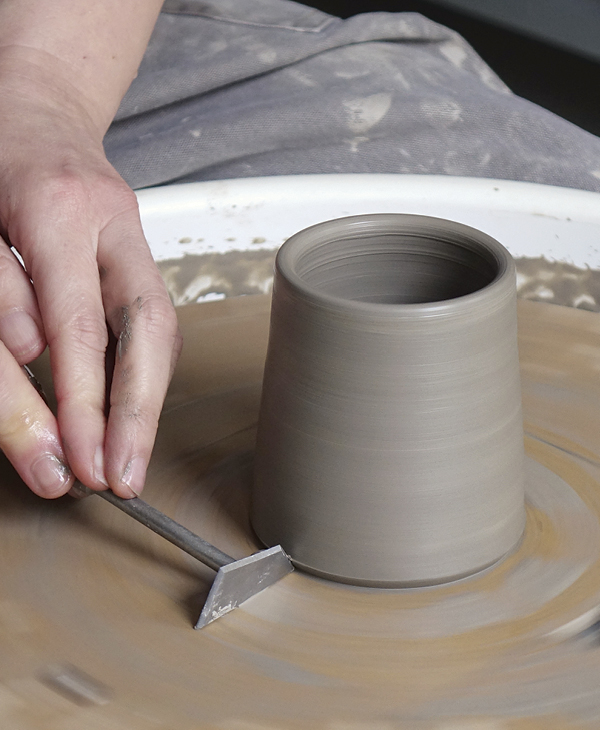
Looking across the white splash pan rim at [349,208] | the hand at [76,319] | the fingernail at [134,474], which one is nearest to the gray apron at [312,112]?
the white splash pan rim at [349,208]

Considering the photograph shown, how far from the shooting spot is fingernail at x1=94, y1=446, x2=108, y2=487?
605 mm

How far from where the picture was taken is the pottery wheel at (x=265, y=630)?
509mm

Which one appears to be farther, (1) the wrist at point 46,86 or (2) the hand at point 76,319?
(1) the wrist at point 46,86

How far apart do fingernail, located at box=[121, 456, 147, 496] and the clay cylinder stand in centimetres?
8

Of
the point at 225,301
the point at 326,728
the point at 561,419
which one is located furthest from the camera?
the point at 225,301

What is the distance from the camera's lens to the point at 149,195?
3.39 ft

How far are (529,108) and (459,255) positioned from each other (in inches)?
26.4

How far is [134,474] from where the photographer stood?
603 mm

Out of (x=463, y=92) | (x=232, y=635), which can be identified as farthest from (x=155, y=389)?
(x=463, y=92)

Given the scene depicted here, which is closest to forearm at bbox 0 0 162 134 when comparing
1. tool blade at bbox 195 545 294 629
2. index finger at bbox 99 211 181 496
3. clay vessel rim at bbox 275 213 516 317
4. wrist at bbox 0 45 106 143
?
wrist at bbox 0 45 106 143

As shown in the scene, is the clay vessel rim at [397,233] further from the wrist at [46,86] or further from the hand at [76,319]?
the wrist at [46,86]

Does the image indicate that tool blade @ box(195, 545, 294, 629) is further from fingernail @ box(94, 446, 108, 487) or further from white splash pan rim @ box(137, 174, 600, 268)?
white splash pan rim @ box(137, 174, 600, 268)

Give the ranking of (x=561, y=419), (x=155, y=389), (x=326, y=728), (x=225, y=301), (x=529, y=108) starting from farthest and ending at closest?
(x=529, y=108), (x=225, y=301), (x=561, y=419), (x=155, y=389), (x=326, y=728)

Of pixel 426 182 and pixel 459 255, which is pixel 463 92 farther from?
pixel 459 255
